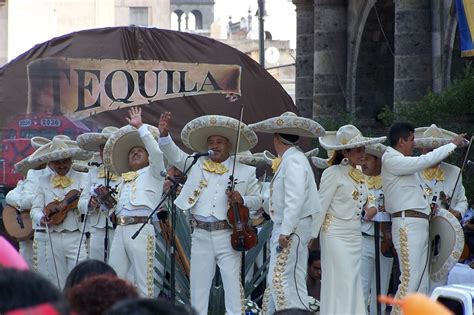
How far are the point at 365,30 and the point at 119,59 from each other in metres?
8.82

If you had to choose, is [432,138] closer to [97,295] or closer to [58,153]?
[58,153]

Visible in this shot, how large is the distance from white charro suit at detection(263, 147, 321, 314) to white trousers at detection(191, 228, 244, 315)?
0.41 metres

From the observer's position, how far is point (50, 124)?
18.0 meters

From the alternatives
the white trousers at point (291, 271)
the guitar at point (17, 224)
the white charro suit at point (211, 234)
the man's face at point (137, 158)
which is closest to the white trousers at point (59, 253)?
the guitar at point (17, 224)

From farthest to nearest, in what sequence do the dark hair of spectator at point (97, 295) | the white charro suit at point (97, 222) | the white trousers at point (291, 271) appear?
the white charro suit at point (97, 222), the white trousers at point (291, 271), the dark hair of spectator at point (97, 295)

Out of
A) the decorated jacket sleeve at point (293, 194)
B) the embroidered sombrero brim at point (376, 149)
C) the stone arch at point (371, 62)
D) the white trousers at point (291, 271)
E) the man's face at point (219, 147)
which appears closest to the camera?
the decorated jacket sleeve at point (293, 194)

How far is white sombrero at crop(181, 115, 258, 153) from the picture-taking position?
40.0ft

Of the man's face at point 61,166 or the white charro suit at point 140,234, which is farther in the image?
the man's face at point 61,166

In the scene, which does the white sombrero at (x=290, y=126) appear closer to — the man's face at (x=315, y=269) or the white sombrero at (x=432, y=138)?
the white sombrero at (x=432, y=138)

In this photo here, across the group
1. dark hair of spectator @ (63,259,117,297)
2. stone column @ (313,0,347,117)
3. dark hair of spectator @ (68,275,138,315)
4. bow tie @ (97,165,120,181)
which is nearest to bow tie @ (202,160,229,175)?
bow tie @ (97,165,120,181)

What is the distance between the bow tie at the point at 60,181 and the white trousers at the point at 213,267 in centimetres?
247

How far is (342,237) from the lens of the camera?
457 inches

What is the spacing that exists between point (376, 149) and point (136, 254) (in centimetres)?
255

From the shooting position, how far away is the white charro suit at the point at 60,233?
13828 millimetres
